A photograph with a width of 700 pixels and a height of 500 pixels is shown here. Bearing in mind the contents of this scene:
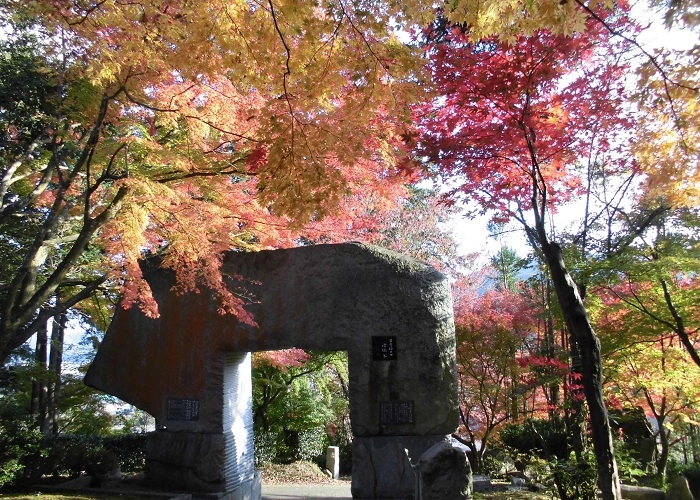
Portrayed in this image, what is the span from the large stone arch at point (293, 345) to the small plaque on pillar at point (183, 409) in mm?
16

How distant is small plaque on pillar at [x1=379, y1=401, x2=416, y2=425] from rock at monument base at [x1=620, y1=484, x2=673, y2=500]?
4.89 meters

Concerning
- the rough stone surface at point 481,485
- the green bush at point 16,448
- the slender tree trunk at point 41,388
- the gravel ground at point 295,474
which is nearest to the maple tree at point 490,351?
the rough stone surface at point 481,485

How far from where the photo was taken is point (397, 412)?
7129 millimetres

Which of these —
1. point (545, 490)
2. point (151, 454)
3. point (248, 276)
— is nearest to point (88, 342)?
point (151, 454)

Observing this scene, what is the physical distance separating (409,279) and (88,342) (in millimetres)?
13755

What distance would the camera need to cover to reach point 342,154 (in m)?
4.39

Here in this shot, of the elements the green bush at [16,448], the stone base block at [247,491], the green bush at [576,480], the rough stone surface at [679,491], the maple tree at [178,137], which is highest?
the maple tree at [178,137]

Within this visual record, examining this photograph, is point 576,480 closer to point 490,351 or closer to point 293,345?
point 490,351

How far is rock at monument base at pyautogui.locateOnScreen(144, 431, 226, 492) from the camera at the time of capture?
7629mm

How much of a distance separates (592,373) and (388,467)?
312 centimetres

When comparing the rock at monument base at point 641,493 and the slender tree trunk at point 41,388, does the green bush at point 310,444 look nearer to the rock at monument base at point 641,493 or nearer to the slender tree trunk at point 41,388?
the slender tree trunk at point 41,388

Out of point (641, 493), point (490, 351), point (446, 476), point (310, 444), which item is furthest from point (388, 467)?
point (310, 444)

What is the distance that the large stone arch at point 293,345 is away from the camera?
7.12 m

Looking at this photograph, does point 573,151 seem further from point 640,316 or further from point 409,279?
point 640,316
